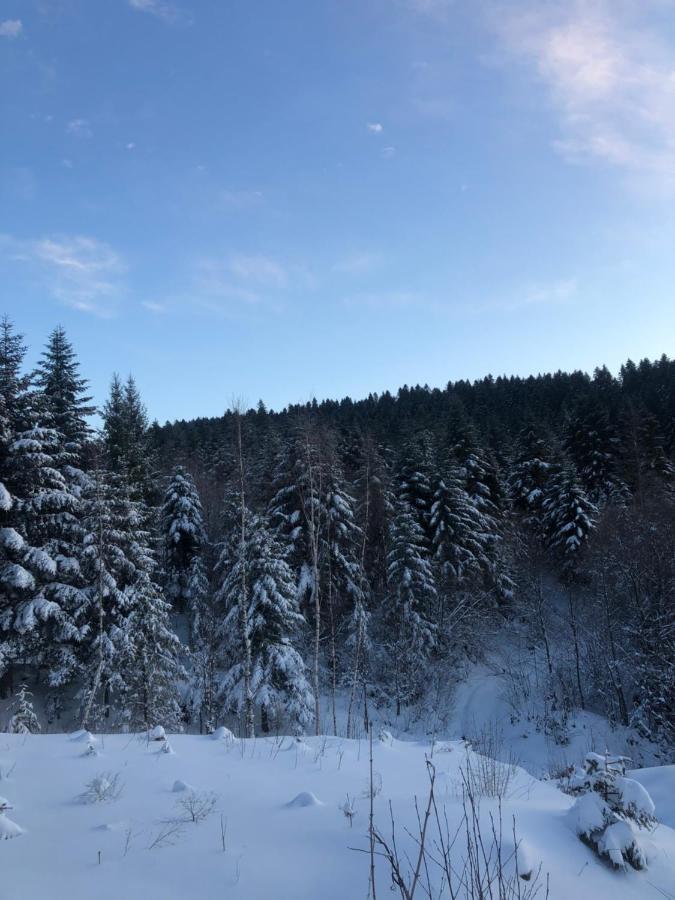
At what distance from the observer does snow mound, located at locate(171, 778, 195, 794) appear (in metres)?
4.88

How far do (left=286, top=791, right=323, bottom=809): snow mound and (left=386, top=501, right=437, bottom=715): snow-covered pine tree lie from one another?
20.9 metres

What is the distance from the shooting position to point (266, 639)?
2014 centimetres

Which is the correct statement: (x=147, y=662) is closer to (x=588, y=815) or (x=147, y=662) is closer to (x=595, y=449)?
(x=588, y=815)

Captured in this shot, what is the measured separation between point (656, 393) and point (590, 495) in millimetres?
30125

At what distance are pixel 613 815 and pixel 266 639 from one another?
56.4 feet

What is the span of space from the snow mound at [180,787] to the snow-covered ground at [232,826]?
0.02m

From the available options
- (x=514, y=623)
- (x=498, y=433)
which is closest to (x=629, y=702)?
(x=514, y=623)

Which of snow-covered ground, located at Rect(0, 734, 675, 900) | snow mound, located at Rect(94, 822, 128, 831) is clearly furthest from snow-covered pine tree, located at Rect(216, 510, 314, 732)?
snow mound, located at Rect(94, 822, 128, 831)

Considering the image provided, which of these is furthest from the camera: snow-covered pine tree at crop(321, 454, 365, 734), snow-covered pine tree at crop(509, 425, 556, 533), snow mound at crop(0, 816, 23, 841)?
snow-covered pine tree at crop(509, 425, 556, 533)

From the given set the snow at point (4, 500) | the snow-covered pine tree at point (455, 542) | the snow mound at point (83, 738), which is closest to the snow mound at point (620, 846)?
the snow mound at point (83, 738)

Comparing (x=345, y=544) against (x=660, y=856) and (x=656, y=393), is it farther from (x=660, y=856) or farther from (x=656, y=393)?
(x=656, y=393)

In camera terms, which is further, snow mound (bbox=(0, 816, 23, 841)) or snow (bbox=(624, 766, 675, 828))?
snow (bbox=(624, 766, 675, 828))

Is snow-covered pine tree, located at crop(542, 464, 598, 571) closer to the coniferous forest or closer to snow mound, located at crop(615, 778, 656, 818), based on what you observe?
the coniferous forest

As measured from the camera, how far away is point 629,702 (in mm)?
21766
